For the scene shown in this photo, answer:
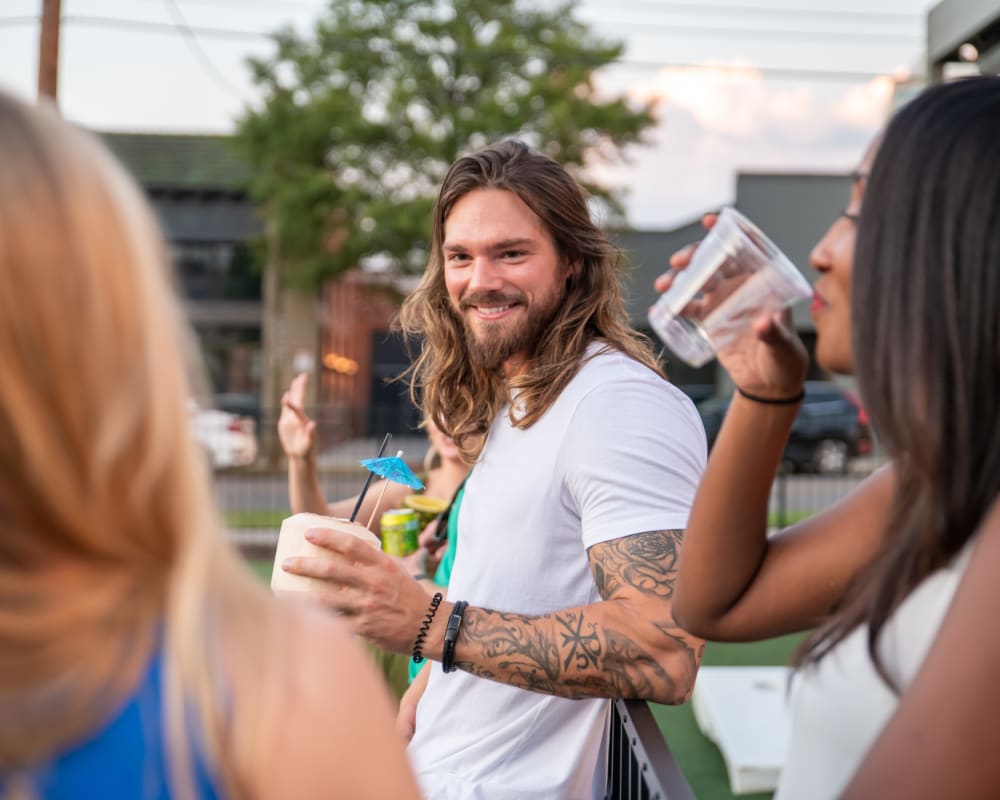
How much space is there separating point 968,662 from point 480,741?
1237mm

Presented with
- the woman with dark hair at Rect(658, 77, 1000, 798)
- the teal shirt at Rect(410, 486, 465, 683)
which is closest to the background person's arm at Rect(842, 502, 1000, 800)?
the woman with dark hair at Rect(658, 77, 1000, 798)

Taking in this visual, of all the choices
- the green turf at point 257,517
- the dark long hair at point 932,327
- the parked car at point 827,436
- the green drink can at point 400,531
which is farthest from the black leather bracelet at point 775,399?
the parked car at point 827,436

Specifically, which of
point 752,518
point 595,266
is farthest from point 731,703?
point 752,518

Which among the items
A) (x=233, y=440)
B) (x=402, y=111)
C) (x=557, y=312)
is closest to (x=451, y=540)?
(x=557, y=312)

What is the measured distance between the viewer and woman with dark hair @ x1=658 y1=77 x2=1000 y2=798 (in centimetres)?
102

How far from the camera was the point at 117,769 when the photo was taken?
82 centimetres

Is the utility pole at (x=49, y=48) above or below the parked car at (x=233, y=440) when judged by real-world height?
above

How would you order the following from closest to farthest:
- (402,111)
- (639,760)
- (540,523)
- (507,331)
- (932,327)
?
(932,327) < (639,760) < (540,523) < (507,331) < (402,111)

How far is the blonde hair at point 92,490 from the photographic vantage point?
805 millimetres

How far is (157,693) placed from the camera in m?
0.83

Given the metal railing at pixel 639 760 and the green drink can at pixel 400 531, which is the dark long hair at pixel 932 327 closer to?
the metal railing at pixel 639 760

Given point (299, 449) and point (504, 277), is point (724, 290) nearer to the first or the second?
point (504, 277)

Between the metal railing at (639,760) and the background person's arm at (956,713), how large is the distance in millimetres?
366

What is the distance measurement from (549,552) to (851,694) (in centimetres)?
95
